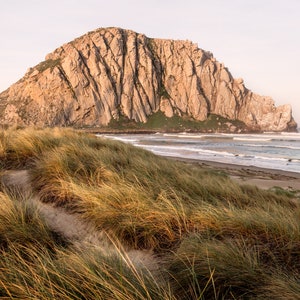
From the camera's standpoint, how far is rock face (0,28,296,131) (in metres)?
127

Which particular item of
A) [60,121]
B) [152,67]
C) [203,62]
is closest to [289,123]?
[203,62]

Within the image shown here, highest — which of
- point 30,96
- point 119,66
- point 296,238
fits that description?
point 119,66

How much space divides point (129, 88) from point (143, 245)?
13688cm

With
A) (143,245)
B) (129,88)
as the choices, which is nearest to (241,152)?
(143,245)

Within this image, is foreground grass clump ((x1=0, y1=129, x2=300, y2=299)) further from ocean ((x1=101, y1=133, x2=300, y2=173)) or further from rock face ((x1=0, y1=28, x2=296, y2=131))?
rock face ((x1=0, y1=28, x2=296, y2=131))

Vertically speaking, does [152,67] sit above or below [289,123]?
above

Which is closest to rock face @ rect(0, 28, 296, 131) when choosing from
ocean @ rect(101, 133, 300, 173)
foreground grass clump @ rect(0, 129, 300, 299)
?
ocean @ rect(101, 133, 300, 173)

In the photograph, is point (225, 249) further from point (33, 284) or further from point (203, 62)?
point (203, 62)

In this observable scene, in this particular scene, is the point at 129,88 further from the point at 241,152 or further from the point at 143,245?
the point at 143,245

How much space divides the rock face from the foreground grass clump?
123301mm

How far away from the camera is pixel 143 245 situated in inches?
136

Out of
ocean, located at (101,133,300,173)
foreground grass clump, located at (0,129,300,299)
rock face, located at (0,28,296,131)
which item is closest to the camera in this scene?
foreground grass clump, located at (0,129,300,299)

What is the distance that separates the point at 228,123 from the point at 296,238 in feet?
462

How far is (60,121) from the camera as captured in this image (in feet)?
409
